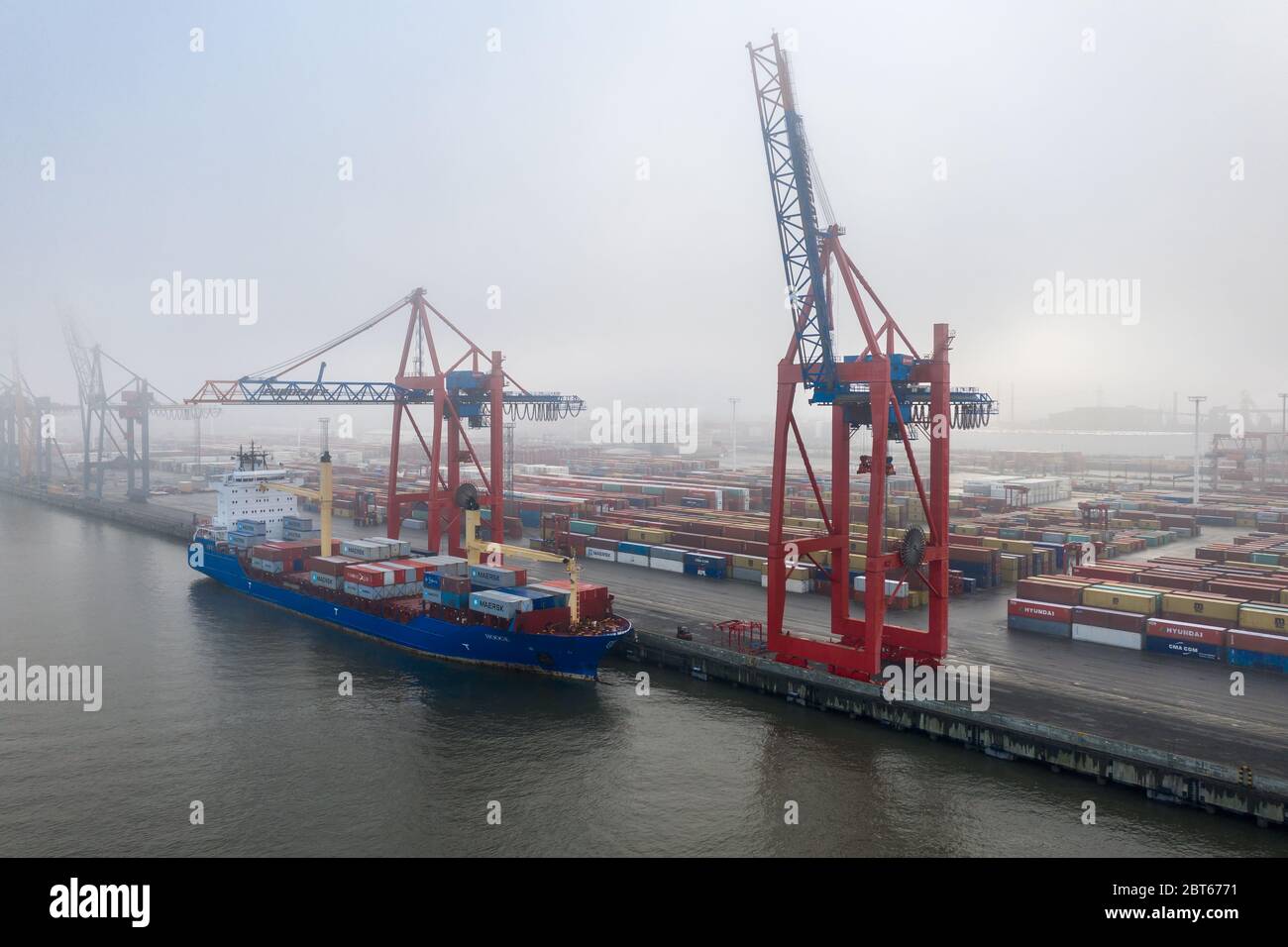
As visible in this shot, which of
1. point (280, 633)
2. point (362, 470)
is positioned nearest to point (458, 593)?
point (280, 633)

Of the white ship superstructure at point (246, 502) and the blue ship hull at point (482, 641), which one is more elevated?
the white ship superstructure at point (246, 502)

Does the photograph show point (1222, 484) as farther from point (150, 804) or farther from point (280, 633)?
point (150, 804)

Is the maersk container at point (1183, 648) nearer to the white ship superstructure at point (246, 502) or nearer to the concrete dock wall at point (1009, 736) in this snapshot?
the concrete dock wall at point (1009, 736)

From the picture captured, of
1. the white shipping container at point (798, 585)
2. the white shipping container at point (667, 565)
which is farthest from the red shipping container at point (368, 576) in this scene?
the white shipping container at point (798, 585)

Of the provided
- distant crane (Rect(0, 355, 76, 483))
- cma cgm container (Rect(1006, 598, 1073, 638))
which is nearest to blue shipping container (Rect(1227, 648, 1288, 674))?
cma cgm container (Rect(1006, 598, 1073, 638))
